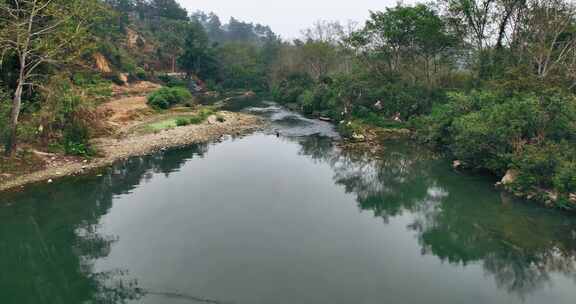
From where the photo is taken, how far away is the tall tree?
20.8 m

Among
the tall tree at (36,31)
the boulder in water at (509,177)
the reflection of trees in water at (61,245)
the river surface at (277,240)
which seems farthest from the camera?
the boulder in water at (509,177)

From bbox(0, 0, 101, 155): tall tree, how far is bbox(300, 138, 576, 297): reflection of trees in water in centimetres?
1890

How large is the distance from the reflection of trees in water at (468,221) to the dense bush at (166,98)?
27202 mm

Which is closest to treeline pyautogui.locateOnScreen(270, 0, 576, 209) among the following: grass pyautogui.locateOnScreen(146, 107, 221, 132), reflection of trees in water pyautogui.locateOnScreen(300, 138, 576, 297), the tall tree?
reflection of trees in water pyautogui.locateOnScreen(300, 138, 576, 297)

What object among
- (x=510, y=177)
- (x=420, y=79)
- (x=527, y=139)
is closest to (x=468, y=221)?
(x=510, y=177)

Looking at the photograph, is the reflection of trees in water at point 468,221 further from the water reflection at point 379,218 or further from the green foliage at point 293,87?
the green foliage at point 293,87

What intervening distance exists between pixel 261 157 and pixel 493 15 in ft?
88.4

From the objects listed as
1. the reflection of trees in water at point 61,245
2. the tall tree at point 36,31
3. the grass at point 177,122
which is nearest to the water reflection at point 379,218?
the reflection of trees in water at point 61,245

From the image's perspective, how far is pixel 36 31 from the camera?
22891mm

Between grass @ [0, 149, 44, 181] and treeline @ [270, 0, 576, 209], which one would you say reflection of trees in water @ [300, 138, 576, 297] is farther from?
grass @ [0, 149, 44, 181]

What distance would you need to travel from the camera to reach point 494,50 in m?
36.4

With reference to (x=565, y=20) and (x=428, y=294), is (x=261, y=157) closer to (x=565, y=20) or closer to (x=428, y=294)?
(x=428, y=294)

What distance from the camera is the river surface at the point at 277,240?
12383 mm

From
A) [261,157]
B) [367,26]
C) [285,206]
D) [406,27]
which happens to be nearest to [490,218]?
[285,206]
